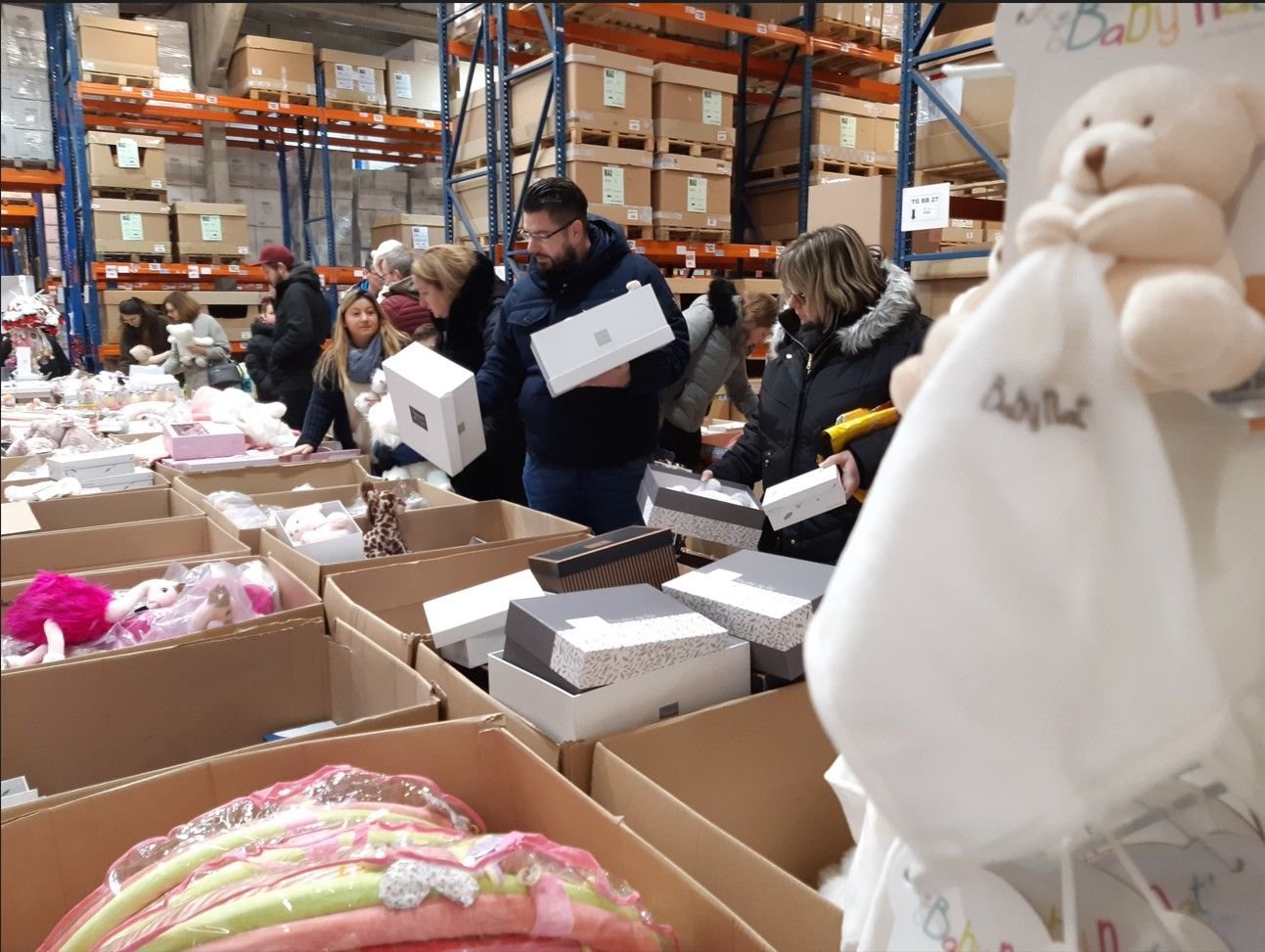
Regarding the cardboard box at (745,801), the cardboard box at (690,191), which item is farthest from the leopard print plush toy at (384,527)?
the cardboard box at (690,191)

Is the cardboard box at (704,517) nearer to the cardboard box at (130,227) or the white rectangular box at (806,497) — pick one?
the white rectangular box at (806,497)

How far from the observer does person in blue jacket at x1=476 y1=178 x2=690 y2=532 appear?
7.19ft

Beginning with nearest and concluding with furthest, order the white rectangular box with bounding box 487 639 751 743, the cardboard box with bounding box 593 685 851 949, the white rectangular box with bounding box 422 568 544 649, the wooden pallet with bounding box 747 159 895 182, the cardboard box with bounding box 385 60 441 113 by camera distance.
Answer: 1. the cardboard box with bounding box 593 685 851 949
2. the white rectangular box with bounding box 487 639 751 743
3. the white rectangular box with bounding box 422 568 544 649
4. the wooden pallet with bounding box 747 159 895 182
5. the cardboard box with bounding box 385 60 441 113

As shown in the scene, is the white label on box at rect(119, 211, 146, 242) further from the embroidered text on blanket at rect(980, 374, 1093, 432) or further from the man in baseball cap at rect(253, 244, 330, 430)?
the embroidered text on blanket at rect(980, 374, 1093, 432)

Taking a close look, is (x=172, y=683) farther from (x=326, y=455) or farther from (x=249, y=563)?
(x=326, y=455)

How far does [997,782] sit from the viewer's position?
0.38 m

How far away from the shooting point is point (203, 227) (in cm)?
678

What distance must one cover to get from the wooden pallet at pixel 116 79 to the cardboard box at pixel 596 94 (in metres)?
3.30

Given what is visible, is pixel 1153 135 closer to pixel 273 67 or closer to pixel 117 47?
pixel 117 47

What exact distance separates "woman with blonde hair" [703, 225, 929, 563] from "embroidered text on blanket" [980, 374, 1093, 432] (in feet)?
4.38

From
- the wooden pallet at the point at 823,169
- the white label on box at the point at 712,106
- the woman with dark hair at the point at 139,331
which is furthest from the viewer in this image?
the woman with dark hair at the point at 139,331

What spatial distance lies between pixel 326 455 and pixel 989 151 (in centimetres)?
214

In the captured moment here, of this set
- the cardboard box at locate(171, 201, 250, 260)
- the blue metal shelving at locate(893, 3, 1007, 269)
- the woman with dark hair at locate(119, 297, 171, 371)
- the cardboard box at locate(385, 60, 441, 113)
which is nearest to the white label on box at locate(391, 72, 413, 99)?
the cardboard box at locate(385, 60, 441, 113)

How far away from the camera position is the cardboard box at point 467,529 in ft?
5.83
